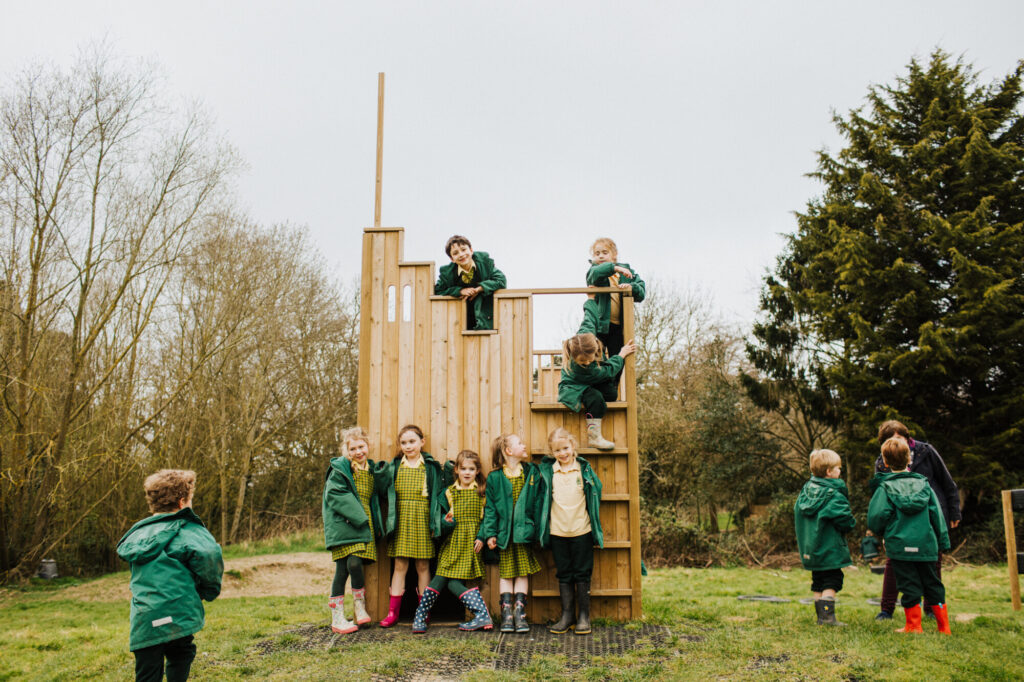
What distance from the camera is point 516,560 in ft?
20.1

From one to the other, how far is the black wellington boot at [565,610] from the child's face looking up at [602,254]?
9.83ft

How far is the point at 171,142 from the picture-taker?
1449cm

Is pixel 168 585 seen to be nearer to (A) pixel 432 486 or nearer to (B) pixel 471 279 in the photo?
(A) pixel 432 486

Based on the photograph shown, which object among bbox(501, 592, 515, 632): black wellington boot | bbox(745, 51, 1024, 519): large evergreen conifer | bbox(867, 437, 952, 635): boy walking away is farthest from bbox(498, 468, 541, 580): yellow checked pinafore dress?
bbox(745, 51, 1024, 519): large evergreen conifer

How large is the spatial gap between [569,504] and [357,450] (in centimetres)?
187

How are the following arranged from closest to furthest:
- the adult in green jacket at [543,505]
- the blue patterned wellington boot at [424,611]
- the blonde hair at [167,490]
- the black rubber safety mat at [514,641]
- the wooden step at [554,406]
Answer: the blonde hair at [167,490] → the black rubber safety mat at [514,641] → the blue patterned wellington boot at [424,611] → the adult in green jacket at [543,505] → the wooden step at [554,406]

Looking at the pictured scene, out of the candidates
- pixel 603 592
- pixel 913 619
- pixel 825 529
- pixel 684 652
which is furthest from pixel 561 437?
pixel 913 619

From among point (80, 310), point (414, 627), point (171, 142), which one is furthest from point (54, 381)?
point (414, 627)

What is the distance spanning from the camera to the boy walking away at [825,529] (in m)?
5.80

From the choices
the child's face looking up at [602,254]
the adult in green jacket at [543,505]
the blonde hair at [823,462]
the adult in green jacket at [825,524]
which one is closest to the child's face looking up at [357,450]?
the adult in green jacket at [543,505]

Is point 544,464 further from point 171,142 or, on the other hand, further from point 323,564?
point 171,142

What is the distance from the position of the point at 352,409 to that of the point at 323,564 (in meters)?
6.87

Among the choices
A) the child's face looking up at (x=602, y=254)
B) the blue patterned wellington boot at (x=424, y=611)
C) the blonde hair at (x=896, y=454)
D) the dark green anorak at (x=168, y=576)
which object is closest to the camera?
the dark green anorak at (x=168, y=576)

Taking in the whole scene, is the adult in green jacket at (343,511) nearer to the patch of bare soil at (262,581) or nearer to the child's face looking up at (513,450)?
the child's face looking up at (513,450)
